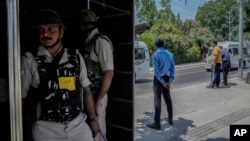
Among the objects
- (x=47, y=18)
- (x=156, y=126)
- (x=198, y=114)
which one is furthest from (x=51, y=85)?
(x=198, y=114)

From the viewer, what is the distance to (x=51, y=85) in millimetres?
2402

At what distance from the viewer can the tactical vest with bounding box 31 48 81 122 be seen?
2400mm

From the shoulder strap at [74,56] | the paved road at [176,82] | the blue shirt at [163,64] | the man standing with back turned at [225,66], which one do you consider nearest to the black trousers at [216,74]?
the man standing with back turned at [225,66]

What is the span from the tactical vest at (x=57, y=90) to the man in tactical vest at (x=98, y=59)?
0.68 m

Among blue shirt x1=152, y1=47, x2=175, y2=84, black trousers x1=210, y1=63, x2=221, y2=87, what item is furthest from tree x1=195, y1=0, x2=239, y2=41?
blue shirt x1=152, y1=47, x2=175, y2=84

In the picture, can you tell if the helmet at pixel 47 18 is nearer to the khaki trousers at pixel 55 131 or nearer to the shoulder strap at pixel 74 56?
the shoulder strap at pixel 74 56

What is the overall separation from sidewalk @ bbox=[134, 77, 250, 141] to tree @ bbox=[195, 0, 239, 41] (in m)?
59.6

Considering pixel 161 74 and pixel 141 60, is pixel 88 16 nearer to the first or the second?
pixel 161 74

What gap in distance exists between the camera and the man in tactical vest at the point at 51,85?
7.88ft

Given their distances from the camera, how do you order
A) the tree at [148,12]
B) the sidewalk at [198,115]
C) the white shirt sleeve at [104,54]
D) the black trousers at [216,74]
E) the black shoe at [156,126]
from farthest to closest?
the tree at [148,12] → the black trousers at [216,74] → the black shoe at [156,126] → the sidewalk at [198,115] → the white shirt sleeve at [104,54]

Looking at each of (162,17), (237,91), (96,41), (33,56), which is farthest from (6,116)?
(162,17)

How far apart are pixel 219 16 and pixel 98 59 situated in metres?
76.6

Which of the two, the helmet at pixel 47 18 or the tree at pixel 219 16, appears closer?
the helmet at pixel 47 18

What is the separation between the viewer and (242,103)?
9.48 metres
